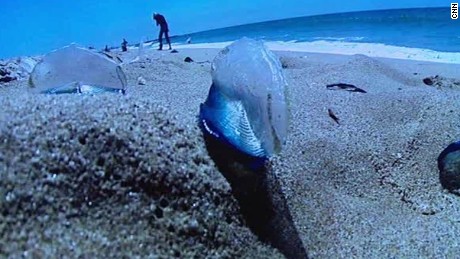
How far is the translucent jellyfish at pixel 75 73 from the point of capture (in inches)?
82.7

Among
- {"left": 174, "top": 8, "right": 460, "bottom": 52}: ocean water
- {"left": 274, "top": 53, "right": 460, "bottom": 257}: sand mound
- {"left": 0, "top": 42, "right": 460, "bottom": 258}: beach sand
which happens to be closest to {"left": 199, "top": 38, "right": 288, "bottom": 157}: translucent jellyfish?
{"left": 0, "top": 42, "right": 460, "bottom": 258}: beach sand

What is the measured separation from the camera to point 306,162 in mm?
2246

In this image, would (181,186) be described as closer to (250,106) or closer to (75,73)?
(250,106)

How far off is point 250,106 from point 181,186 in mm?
448

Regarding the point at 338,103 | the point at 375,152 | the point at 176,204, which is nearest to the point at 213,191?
the point at 176,204

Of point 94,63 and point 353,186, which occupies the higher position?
point 94,63

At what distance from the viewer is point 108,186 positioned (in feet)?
4.07

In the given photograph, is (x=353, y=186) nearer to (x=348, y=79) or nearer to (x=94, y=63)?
(x=94, y=63)

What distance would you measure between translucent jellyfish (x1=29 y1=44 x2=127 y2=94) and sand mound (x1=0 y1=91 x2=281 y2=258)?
1.97 feet

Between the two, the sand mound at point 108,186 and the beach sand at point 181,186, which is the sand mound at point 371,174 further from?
the sand mound at point 108,186

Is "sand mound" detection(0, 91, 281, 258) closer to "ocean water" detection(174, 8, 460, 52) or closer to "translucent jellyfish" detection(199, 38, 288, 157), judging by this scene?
"translucent jellyfish" detection(199, 38, 288, 157)

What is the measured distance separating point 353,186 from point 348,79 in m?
2.55

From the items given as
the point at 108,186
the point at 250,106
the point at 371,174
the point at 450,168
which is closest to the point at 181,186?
the point at 108,186

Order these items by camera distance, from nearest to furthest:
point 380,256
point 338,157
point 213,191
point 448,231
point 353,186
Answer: point 213,191
point 380,256
point 448,231
point 353,186
point 338,157
